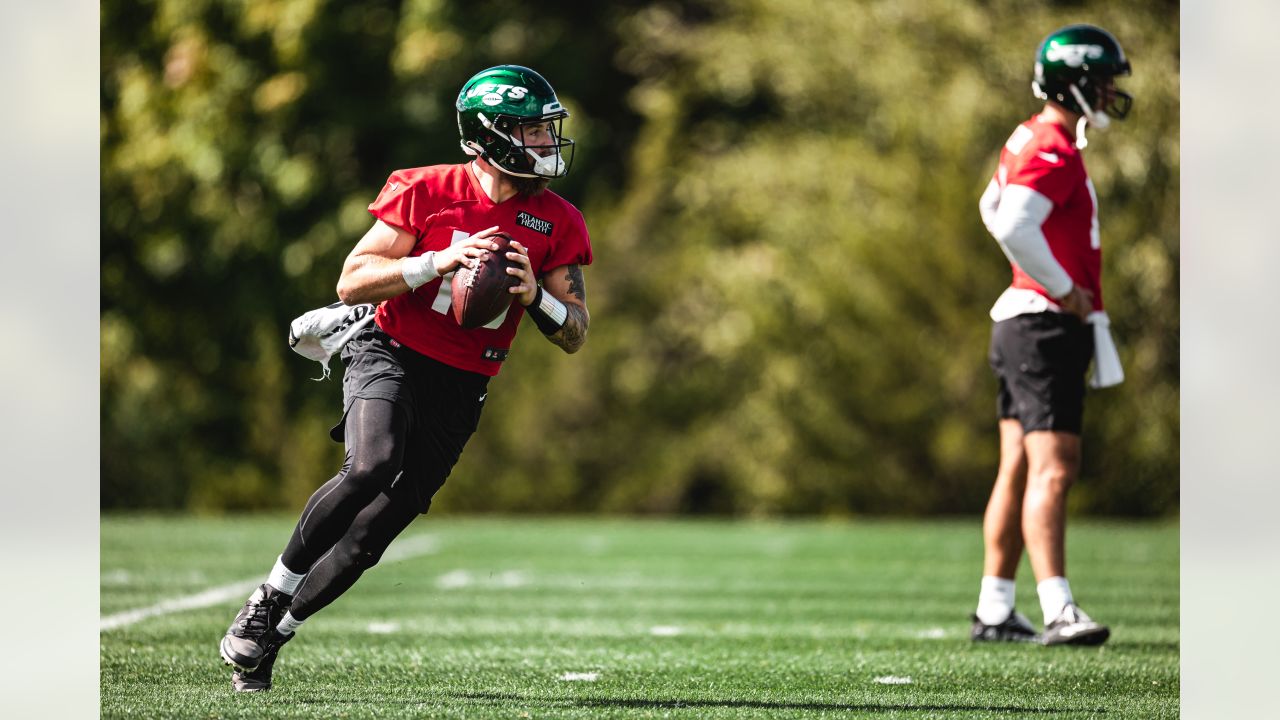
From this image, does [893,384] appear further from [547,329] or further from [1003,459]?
[547,329]

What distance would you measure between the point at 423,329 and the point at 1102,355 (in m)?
2.31

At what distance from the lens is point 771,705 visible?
390 centimetres

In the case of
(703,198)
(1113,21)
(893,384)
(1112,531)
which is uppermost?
(1113,21)

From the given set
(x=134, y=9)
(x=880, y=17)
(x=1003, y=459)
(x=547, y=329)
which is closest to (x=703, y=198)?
(x=880, y=17)

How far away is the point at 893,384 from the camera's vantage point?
14.0 metres

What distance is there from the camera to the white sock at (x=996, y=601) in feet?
17.0

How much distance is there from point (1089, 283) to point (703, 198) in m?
10.4

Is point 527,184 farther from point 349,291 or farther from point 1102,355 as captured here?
point 1102,355

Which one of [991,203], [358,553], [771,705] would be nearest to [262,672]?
[358,553]

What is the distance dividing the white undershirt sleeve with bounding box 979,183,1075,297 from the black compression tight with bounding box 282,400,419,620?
2105 mm

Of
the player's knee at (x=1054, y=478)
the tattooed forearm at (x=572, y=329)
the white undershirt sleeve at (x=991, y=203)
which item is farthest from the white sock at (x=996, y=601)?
the tattooed forearm at (x=572, y=329)

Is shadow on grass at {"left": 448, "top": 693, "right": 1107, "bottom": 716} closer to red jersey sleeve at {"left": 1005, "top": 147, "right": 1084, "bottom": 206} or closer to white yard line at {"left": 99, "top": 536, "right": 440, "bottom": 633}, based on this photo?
red jersey sleeve at {"left": 1005, "top": 147, "right": 1084, "bottom": 206}

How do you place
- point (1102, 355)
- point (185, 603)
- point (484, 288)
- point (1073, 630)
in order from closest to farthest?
point (484, 288) → point (1073, 630) → point (1102, 355) → point (185, 603)

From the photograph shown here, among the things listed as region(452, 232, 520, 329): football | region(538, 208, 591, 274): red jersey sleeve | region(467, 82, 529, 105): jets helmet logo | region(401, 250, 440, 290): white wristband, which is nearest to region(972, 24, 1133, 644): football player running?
region(538, 208, 591, 274): red jersey sleeve
